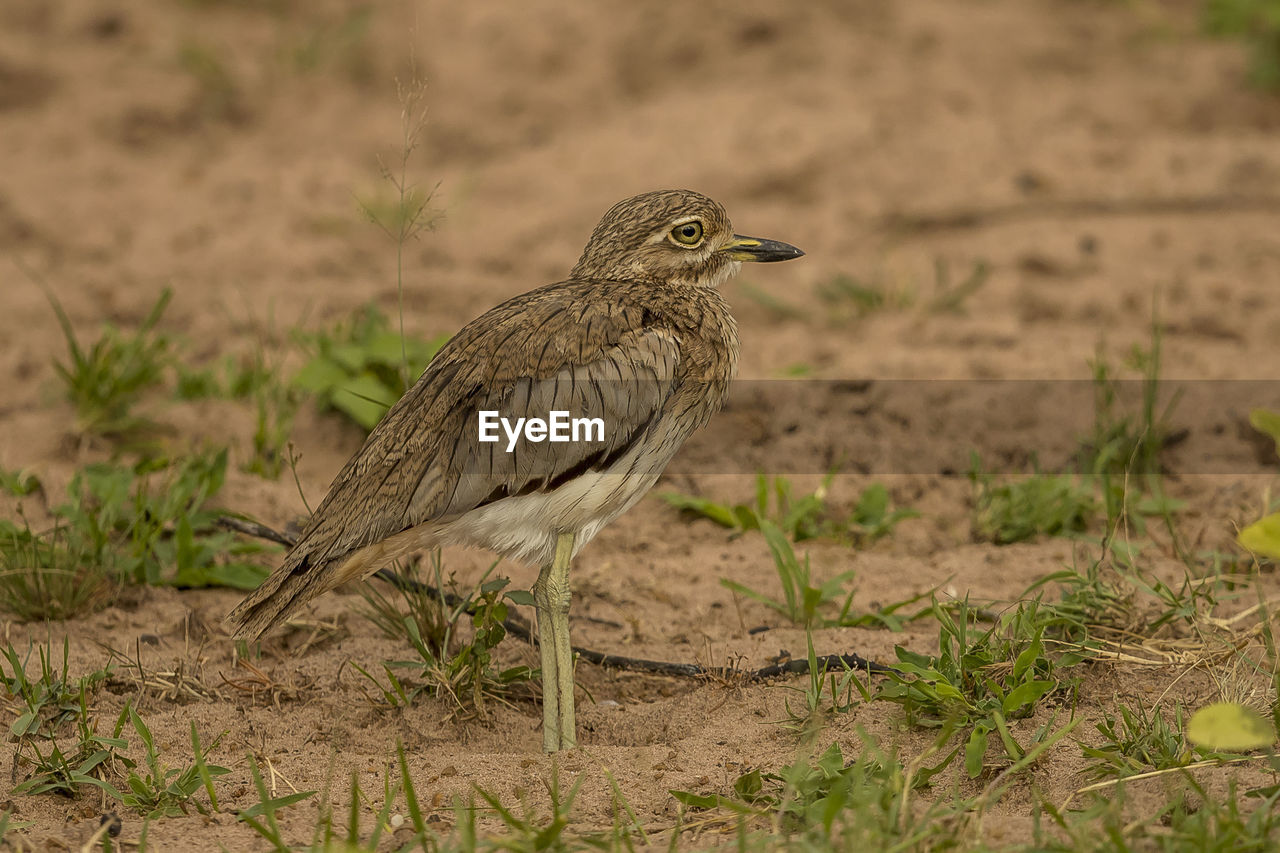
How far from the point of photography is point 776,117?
783cm

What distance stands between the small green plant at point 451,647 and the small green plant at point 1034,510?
178 centimetres

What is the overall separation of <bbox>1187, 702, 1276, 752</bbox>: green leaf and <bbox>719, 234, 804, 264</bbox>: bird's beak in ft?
5.93

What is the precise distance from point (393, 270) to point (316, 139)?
5.81 feet

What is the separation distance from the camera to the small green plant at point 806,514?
461cm

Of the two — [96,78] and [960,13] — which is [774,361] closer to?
[960,13]

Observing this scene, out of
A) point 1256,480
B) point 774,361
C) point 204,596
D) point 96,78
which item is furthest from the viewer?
point 96,78

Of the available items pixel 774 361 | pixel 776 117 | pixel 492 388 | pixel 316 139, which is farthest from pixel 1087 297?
pixel 316 139

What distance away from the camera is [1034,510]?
450 cm

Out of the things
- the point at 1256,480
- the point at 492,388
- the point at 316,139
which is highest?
the point at 316,139

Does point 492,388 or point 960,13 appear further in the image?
point 960,13

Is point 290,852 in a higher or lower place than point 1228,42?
lower

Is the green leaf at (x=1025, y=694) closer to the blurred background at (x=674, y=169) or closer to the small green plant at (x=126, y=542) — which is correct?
the small green plant at (x=126, y=542)

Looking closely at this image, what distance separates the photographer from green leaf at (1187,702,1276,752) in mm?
2510

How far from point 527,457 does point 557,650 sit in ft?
1.58
